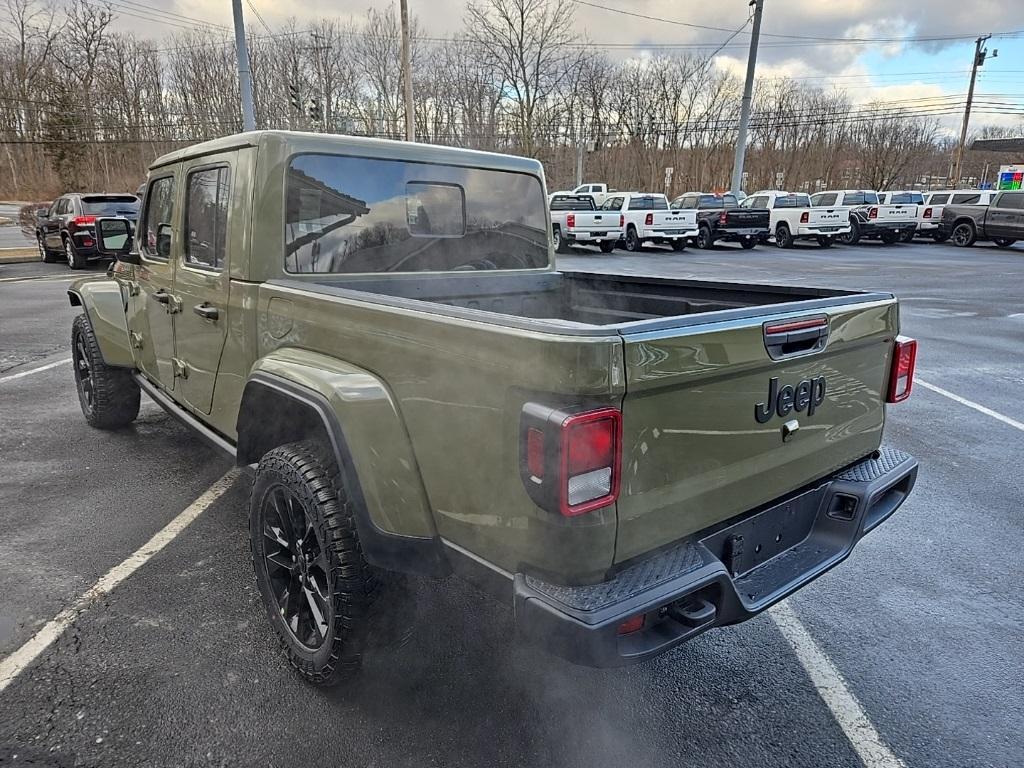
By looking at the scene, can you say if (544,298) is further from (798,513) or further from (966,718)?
(966,718)

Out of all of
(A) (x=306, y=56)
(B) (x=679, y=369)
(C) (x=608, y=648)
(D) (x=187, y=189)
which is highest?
(A) (x=306, y=56)

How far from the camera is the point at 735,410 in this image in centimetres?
200

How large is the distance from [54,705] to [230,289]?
67.4 inches

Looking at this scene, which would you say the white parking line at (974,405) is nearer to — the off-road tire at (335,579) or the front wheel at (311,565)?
the off-road tire at (335,579)

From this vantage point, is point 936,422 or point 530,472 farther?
point 936,422

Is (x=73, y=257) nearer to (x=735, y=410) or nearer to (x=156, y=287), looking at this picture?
(x=156, y=287)

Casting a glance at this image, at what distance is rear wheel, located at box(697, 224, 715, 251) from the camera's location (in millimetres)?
25178

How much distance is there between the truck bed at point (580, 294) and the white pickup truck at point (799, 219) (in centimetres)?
2401

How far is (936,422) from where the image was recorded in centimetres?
562

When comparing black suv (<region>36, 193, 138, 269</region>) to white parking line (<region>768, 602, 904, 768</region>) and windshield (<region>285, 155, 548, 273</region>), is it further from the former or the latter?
white parking line (<region>768, 602, 904, 768</region>)

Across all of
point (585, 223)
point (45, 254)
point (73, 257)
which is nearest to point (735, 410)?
point (73, 257)

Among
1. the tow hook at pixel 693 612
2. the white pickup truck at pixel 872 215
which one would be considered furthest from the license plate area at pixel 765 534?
the white pickup truck at pixel 872 215

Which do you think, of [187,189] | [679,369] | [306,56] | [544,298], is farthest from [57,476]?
[306,56]

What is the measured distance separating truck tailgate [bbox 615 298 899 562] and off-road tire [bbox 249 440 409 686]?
95 centimetres
